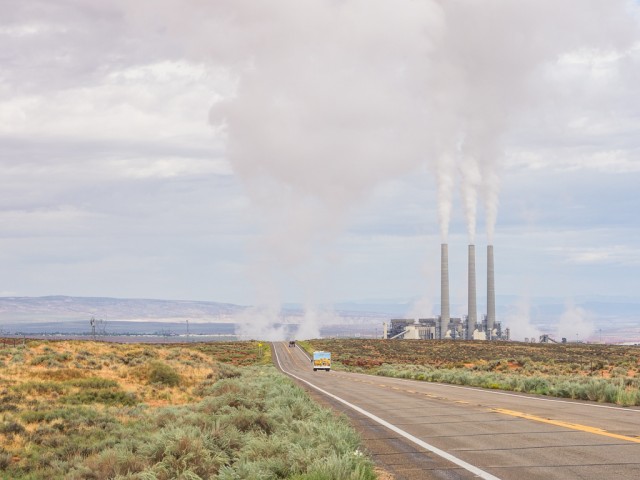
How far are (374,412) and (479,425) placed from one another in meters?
5.06

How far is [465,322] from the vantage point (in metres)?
153

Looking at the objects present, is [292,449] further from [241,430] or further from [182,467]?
[241,430]

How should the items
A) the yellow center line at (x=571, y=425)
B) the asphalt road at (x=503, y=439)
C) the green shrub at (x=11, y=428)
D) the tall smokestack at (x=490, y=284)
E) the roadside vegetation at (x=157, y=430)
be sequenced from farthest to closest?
the tall smokestack at (x=490, y=284), the green shrub at (x=11, y=428), the yellow center line at (x=571, y=425), the roadside vegetation at (x=157, y=430), the asphalt road at (x=503, y=439)

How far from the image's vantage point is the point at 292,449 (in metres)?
10.6

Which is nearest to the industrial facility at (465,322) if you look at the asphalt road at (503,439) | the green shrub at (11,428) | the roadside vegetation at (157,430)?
the roadside vegetation at (157,430)

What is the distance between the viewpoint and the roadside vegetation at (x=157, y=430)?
34.1ft

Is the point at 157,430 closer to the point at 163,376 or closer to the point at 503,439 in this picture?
the point at 503,439

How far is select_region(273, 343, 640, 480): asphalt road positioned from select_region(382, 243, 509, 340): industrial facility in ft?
408

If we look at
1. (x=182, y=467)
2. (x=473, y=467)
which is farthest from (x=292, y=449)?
(x=473, y=467)

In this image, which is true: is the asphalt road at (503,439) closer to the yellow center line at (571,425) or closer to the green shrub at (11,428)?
the yellow center line at (571,425)

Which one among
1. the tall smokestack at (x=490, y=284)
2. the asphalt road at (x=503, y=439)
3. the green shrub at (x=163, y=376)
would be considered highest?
the tall smokestack at (x=490, y=284)

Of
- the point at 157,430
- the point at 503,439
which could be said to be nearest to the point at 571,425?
the point at 503,439

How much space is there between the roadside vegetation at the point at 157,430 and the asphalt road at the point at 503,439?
100cm

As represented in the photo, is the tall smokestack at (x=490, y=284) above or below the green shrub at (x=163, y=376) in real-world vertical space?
above
